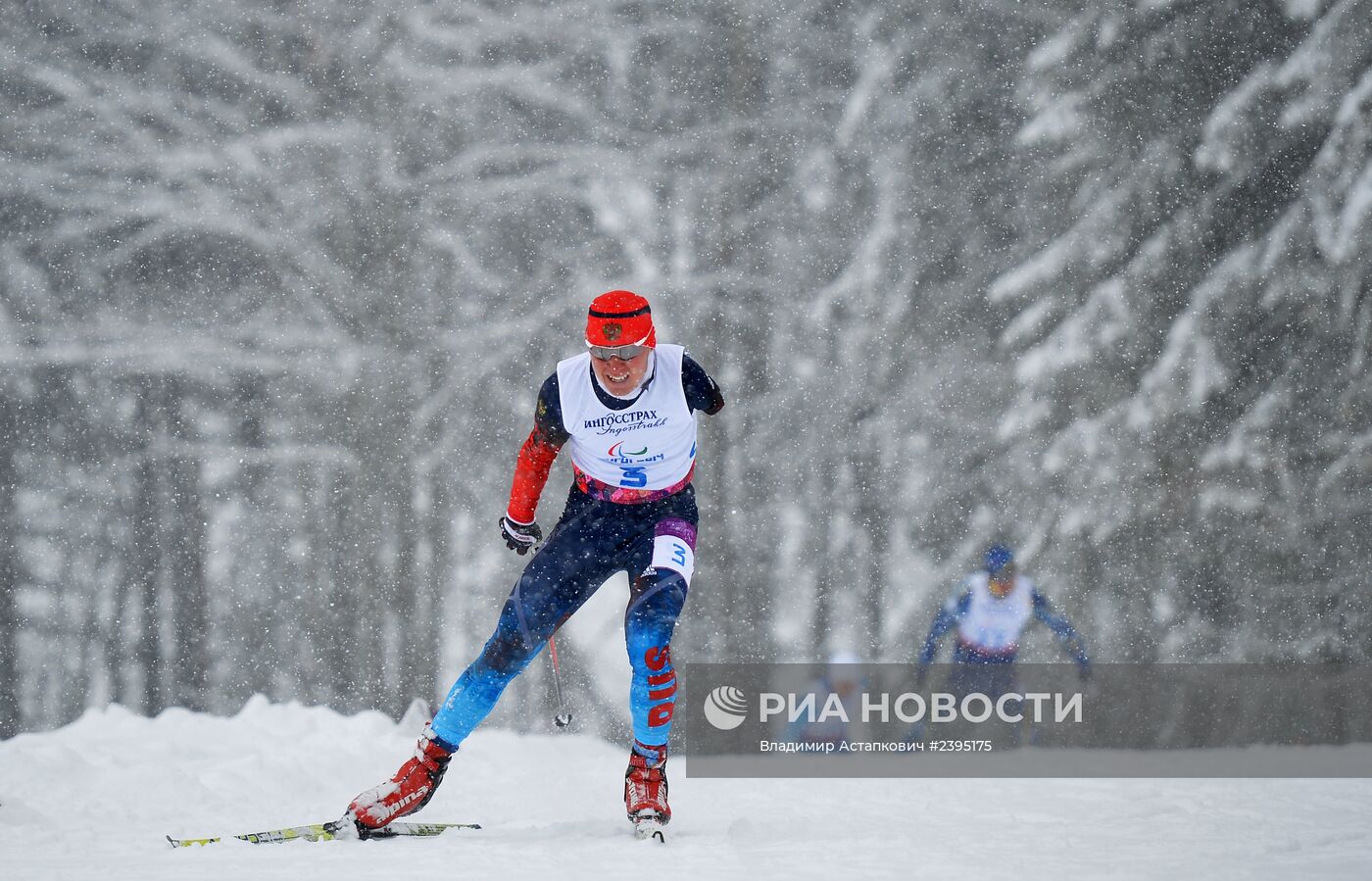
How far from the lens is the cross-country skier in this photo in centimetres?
442

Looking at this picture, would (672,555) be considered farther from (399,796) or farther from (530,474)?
(399,796)

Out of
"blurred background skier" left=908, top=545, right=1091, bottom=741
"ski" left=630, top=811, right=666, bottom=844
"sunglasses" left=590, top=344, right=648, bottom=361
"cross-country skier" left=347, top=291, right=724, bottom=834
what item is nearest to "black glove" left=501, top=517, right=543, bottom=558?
"cross-country skier" left=347, top=291, right=724, bottom=834

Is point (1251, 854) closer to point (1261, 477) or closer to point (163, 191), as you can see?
point (1261, 477)

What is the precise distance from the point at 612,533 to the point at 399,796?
1.15 meters

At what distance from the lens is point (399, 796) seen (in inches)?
172

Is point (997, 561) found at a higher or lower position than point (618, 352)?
higher

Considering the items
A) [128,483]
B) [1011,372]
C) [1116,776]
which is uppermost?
[1011,372]

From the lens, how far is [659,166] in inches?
516

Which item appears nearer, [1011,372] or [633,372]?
[633,372]

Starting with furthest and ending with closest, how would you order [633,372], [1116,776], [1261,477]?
Result: [1261,477]
[1116,776]
[633,372]

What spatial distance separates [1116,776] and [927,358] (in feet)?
23.3

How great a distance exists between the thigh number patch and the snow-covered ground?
881 millimetres

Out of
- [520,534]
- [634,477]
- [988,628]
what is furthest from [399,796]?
[988,628]

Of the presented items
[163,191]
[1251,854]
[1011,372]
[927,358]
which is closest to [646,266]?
[927,358]
